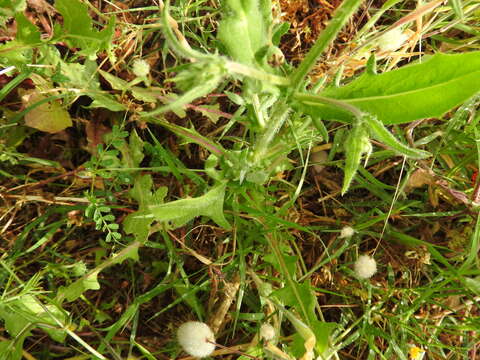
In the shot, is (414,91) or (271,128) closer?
(414,91)

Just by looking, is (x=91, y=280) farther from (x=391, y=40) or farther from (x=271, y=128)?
(x=391, y=40)

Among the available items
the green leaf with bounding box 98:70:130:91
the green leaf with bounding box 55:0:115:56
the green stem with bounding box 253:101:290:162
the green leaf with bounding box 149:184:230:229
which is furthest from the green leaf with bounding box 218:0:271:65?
the green leaf with bounding box 98:70:130:91

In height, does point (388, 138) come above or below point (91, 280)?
above

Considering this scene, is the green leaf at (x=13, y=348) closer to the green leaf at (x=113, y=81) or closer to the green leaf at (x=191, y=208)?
the green leaf at (x=191, y=208)

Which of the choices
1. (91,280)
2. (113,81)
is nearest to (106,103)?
(113,81)

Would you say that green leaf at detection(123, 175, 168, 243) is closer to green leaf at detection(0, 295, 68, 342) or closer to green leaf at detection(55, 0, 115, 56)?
green leaf at detection(0, 295, 68, 342)

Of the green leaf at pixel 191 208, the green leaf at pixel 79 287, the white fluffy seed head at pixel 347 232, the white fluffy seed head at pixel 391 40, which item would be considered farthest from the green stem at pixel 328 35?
the green leaf at pixel 79 287

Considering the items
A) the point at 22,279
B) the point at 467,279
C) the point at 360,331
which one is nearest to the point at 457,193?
the point at 467,279
